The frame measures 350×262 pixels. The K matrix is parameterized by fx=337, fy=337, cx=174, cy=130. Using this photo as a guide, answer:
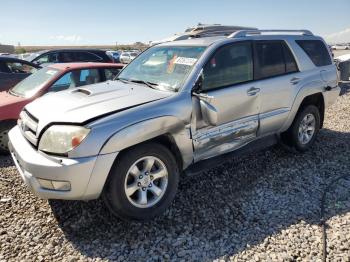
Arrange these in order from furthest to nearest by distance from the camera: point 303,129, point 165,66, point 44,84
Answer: point 44,84 → point 303,129 → point 165,66

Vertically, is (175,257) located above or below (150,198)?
below

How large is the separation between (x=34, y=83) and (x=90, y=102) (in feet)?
9.70

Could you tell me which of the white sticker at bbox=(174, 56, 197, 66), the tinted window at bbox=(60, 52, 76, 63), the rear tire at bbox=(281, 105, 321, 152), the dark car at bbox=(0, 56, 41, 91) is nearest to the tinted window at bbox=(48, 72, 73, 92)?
the white sticker at bbox=(174, 56, 197, 66)

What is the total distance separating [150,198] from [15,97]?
3.30m

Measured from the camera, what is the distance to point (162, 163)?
340cm

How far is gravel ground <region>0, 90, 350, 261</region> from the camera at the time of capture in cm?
296

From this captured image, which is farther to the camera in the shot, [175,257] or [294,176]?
[294,176]

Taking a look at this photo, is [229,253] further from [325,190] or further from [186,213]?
[325,190]

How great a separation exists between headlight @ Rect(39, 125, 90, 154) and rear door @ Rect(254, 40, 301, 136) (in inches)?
94.1

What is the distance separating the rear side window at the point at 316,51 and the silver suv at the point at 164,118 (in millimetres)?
38

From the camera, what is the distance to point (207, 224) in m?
3.36

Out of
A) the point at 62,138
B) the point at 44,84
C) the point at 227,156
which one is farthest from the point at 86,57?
the point at 62,138

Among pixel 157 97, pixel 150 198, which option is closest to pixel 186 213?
pixel 150 198

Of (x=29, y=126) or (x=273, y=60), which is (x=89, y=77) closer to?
(x=29, y=126)
